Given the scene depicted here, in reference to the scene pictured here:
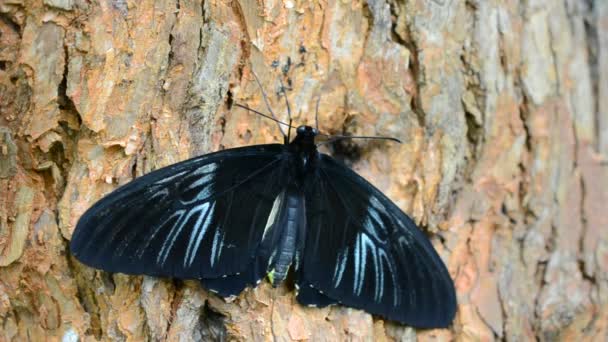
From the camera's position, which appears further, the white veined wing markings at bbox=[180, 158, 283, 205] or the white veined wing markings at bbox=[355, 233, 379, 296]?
the white veined wing markings at bbox=[355, 233, 379, 296]

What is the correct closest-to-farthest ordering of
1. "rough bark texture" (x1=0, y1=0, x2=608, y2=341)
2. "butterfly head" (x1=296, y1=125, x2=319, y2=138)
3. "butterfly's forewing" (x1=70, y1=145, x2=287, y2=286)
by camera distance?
"butterfly's forewing" (x1=70, y1=145, x2=287, y2=286) < "rough bark texture" (x1=0, y1=0, x2=608, y2=341) < "butterfly head" (x1=296, y1=125, x2=319, y2=138)

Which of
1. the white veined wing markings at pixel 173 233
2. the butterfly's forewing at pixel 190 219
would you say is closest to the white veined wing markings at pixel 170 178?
the butterfly's forewing at pixel 190 219

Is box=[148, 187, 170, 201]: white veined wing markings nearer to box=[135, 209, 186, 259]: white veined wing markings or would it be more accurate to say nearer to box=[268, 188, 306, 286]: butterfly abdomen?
box=[135, 209, 186, 259]: white veined wing markings

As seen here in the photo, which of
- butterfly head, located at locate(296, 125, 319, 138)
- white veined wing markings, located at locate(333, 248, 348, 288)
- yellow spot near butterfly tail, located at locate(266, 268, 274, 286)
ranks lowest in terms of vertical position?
yellow spot near butterfly tail, located at locate(266, 268, 274, 286)

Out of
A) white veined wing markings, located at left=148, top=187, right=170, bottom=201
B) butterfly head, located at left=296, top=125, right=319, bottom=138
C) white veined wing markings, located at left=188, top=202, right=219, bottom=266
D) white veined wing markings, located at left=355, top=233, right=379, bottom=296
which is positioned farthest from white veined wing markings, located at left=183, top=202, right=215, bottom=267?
white veined wing markings, located at left=355, top=233, right=379, bottom=296

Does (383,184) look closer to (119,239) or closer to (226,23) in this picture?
(226,23)

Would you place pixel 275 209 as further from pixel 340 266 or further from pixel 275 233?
pixel 340 266

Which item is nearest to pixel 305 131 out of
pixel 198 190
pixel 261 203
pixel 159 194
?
pixel 261 203
